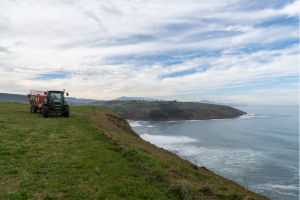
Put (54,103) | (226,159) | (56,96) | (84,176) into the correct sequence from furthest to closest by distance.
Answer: (226,159), (56,96), (54,103), (84,176)

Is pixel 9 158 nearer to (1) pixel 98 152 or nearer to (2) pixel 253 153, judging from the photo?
(1) pixel 98 152

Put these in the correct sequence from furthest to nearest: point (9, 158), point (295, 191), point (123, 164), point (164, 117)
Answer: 1. point (164, 117)
2. point (295, 191)
3. point (123, 164)
4. point (9, 158)

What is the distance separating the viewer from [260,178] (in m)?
24.3

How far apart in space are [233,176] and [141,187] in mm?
24697

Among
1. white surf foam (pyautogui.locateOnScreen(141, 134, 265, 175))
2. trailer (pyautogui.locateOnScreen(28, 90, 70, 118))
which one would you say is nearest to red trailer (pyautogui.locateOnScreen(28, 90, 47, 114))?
trailer (pyautogui.locateOnScreen(28, 90, 70, 118))

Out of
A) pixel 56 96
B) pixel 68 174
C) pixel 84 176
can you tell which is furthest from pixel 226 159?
pixel 56 96

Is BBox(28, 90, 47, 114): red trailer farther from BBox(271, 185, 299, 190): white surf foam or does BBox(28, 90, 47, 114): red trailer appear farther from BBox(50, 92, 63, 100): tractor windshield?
BBox(271, 185, 299, 190): white surf foam

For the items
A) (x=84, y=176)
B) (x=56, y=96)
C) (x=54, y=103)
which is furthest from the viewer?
(x=56, y=96)


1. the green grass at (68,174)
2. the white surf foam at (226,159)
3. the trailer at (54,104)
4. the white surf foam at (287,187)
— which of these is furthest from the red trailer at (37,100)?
the white surf foam at (287,187)

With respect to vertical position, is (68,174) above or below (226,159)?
above

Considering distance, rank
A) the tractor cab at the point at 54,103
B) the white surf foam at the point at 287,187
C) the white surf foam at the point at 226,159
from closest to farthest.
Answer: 1. the white surf foam at the point at 287,187
2. the tractor cab at the point at 54,103
3. the white surf foam at the point at 226,159

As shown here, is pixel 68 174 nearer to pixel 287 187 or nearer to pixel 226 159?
pixel 287 187

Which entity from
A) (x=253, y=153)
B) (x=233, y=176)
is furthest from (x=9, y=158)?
(x=253, y=153)

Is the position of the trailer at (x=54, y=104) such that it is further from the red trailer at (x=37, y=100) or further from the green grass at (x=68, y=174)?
the green grass at (x=68, y=174)
